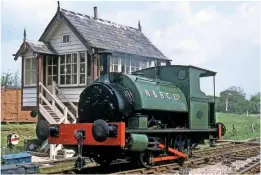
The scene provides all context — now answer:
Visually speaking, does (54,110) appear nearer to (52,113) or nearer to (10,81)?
(52,113)

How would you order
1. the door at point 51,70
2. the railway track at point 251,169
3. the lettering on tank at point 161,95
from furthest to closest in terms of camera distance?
1. the door at point 51,70
2. the lettering on tank at point 161,95
3. the railway track at point 251,169

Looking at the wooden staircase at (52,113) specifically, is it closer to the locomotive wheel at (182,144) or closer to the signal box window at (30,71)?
the signal box window at (30,71)

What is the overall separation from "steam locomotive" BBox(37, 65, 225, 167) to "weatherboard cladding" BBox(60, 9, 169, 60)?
4519mm

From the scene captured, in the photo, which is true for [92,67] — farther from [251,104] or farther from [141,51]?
[251,104]

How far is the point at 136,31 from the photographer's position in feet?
60.5

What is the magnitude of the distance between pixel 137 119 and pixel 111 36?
7.74m

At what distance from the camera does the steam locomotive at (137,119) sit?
816 cm

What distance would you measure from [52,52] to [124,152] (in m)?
7.63

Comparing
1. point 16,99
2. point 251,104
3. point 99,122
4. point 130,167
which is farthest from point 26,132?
point 251,104

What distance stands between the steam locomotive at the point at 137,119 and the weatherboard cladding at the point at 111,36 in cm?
452

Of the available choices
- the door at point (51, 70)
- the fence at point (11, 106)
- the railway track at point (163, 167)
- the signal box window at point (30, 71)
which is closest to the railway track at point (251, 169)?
the railway track at point (163, 167)

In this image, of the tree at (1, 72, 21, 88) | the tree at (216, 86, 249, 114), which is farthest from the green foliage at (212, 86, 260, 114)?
the tree at (1, 72, 21, 88)

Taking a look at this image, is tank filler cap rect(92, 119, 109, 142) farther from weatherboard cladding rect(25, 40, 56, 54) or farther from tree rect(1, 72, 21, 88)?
tree rect(1, 72, 21, 88)

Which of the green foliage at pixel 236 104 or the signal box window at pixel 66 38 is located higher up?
the signal box window at pixel 66 38
